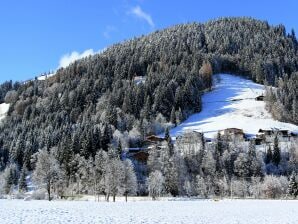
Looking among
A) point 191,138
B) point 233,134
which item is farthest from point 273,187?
point 233,134

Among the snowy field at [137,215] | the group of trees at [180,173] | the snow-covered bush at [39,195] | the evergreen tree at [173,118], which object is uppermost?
the evergreen tree at [173,118]

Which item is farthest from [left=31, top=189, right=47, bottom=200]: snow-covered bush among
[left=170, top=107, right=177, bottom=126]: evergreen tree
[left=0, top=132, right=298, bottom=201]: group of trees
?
[left=170, top=107, right=177, bottom=126]: evergreen tree

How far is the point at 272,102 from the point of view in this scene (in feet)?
655

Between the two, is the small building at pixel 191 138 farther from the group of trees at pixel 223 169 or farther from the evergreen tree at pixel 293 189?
the evergreen tree at pixel 293 189

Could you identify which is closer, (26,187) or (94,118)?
(26,187)

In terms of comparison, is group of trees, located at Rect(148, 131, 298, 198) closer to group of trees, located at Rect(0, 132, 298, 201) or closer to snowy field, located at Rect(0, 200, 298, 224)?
group of trees, located at Rect(0, 132, 298, 201)

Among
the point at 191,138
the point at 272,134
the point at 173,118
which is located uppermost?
the point at 173,118

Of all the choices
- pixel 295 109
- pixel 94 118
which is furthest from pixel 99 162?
pixel 295 109

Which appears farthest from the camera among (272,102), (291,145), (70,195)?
(272,102)

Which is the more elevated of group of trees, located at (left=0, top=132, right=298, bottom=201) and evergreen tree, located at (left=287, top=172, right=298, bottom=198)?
group of trees, located at (left=0, top=132, right=298, bottom=201)

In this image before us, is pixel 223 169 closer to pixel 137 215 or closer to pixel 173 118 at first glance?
pixel 173 118

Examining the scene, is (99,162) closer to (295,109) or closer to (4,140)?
(4,140)

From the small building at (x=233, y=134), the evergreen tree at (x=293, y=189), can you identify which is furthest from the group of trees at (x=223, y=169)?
the small building at (x=233, y=134)

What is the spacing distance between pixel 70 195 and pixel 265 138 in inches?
2983
